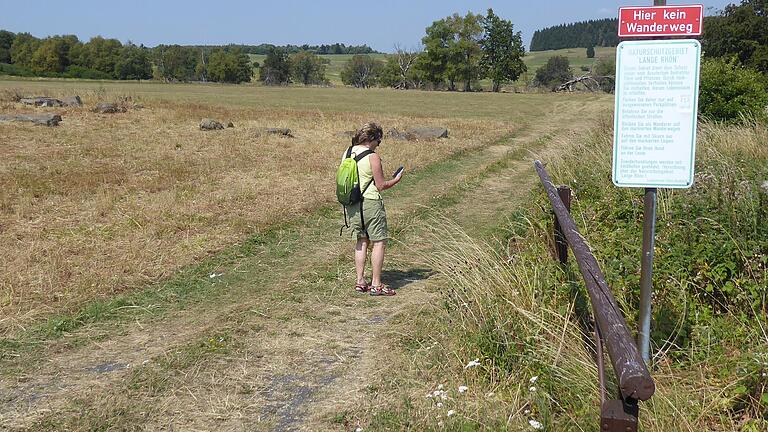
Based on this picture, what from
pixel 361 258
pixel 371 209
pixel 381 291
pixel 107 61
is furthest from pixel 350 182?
pixel 107 61

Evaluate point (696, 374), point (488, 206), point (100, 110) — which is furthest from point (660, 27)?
point (100, 110)

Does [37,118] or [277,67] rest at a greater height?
A: [277,67]

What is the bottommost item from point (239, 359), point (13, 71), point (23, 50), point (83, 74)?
point (239, 359)

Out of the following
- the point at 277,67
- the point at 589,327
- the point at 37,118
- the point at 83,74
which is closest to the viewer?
the point at 589,327

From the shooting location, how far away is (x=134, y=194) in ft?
37.9

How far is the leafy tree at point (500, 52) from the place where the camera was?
102375 millimetres

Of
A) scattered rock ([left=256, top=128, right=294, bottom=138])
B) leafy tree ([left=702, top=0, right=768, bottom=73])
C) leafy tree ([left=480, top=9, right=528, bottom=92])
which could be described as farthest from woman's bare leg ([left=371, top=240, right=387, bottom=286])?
leafy tree ([left=480, top=9, right=528, bottom=92])

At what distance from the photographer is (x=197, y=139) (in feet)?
66.1

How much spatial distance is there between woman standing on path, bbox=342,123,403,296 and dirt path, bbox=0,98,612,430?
205 mm

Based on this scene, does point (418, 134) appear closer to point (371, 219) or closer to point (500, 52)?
point (371, 219)

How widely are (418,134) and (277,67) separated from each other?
349 ft

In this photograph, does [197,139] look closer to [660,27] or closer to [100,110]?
[100,110]

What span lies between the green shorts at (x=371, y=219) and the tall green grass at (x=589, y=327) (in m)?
0.67

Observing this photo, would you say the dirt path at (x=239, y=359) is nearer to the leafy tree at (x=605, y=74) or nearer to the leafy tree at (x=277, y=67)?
the leafy tree at (x=605, y=74)
